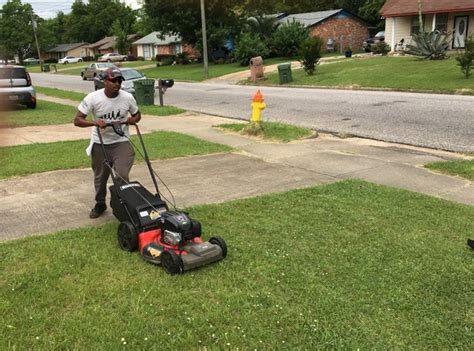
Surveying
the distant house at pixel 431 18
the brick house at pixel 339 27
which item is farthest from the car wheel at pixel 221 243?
the brick house at pixel 339 27

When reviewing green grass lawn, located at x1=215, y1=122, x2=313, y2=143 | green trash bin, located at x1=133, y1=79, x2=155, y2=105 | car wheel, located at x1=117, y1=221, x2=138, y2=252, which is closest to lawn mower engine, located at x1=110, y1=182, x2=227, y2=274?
car wheel, located at x1=117, y1=221, x2=138, y2=252

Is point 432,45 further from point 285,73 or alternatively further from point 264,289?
point 264,289

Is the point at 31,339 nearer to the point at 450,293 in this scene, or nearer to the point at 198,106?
the point at 450,293

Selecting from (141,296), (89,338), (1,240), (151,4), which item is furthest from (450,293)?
(151,4)

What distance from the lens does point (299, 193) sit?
21.0 ft

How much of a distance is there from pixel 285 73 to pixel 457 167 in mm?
19402

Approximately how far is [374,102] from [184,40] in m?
33.8

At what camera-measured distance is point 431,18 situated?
34.9m

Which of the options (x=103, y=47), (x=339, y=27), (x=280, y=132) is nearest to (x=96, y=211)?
(x=280, y=132)

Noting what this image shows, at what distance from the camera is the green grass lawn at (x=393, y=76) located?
19734 millimetres

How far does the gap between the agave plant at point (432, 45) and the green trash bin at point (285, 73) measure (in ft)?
23.1

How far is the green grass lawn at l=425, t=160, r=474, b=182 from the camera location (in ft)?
24.2

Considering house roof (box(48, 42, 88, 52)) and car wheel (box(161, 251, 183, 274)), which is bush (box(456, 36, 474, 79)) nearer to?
car wheel (box(161, 251, 183, 274))

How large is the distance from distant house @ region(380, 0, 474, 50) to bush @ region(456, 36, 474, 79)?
13345mm
